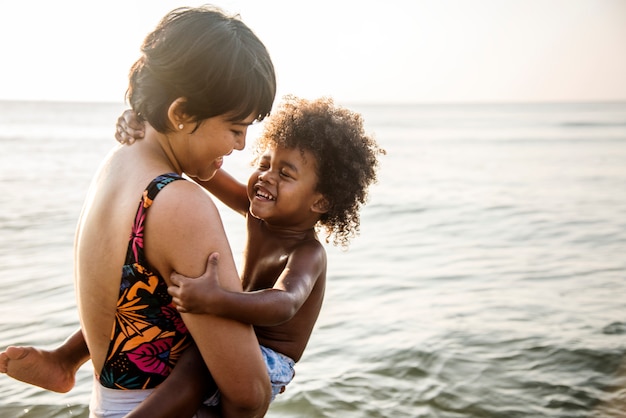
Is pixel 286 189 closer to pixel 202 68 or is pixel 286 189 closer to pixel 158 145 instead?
pixel 158 145

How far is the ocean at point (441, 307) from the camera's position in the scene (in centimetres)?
505

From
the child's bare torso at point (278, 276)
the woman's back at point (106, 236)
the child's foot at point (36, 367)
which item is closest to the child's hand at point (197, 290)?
the woman's back at point (106, 236)

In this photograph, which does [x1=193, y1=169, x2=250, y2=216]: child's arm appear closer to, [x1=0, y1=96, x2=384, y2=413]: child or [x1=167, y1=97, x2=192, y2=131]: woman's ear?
[x1=0, y1=96, x2=384, y2=413]: child

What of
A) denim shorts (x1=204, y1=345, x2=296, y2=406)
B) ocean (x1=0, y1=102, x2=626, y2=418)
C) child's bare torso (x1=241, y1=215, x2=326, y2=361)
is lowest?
ocean (x1=0, y1=102, x2=626, y2=418)

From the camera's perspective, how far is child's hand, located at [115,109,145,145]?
6.84 feet

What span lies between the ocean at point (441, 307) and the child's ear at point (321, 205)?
2151 mm

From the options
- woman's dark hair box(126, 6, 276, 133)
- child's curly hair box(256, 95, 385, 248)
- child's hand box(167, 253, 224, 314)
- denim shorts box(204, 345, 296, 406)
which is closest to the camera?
child's hand box(167, 253, 224, 314)

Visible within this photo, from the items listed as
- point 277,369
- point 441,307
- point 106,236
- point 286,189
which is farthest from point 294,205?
point 441,307

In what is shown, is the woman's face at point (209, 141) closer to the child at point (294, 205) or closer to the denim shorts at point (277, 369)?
the child at point (294, 205)

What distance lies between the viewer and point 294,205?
3.08 m

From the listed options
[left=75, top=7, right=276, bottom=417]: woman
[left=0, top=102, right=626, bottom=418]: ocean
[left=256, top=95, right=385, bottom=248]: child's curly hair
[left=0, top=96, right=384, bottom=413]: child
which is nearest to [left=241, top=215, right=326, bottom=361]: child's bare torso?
[left=0, top=96, right=384, bottom=413]: child

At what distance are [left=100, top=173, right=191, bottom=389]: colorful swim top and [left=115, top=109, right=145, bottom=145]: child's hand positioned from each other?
228 millimetres

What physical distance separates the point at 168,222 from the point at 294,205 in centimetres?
126

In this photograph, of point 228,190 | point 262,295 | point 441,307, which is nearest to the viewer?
point 262,295
